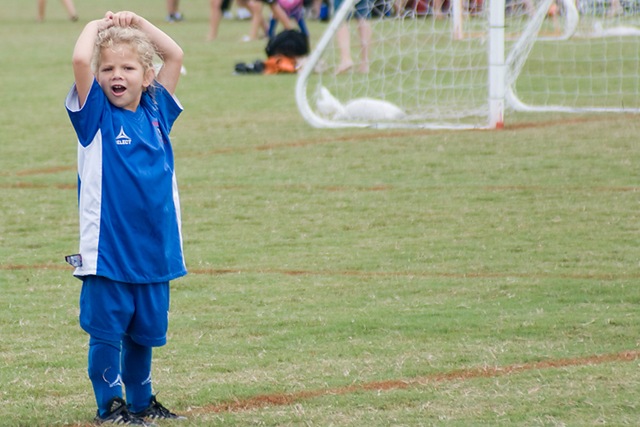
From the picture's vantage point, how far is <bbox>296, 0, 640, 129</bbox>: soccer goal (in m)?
12.2

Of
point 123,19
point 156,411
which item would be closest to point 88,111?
point 123,19

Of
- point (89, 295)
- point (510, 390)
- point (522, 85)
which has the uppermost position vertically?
point (89, 295)

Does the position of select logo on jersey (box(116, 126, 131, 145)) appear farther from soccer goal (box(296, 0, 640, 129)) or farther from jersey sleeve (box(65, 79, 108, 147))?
soccer goal (box(296, 0, 640, 129))

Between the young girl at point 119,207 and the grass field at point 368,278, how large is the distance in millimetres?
348

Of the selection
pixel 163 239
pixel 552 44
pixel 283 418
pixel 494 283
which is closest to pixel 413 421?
pixel 283 418

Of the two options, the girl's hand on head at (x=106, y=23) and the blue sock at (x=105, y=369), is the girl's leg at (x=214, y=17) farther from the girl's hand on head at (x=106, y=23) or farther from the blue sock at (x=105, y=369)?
the blue sock at (x=105, y=369)

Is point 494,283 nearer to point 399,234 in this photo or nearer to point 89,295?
point 399,234

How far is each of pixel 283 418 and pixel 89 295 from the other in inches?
30.7

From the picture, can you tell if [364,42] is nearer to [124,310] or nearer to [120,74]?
[120,74]

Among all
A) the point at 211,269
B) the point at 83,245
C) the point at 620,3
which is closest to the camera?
the point at 83,245

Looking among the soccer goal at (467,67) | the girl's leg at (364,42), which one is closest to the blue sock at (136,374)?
the soccer goal at (467,67)

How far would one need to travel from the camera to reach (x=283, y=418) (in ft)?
Answer: 13.4

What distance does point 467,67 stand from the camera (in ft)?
44.2

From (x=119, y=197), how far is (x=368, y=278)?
263 cm
